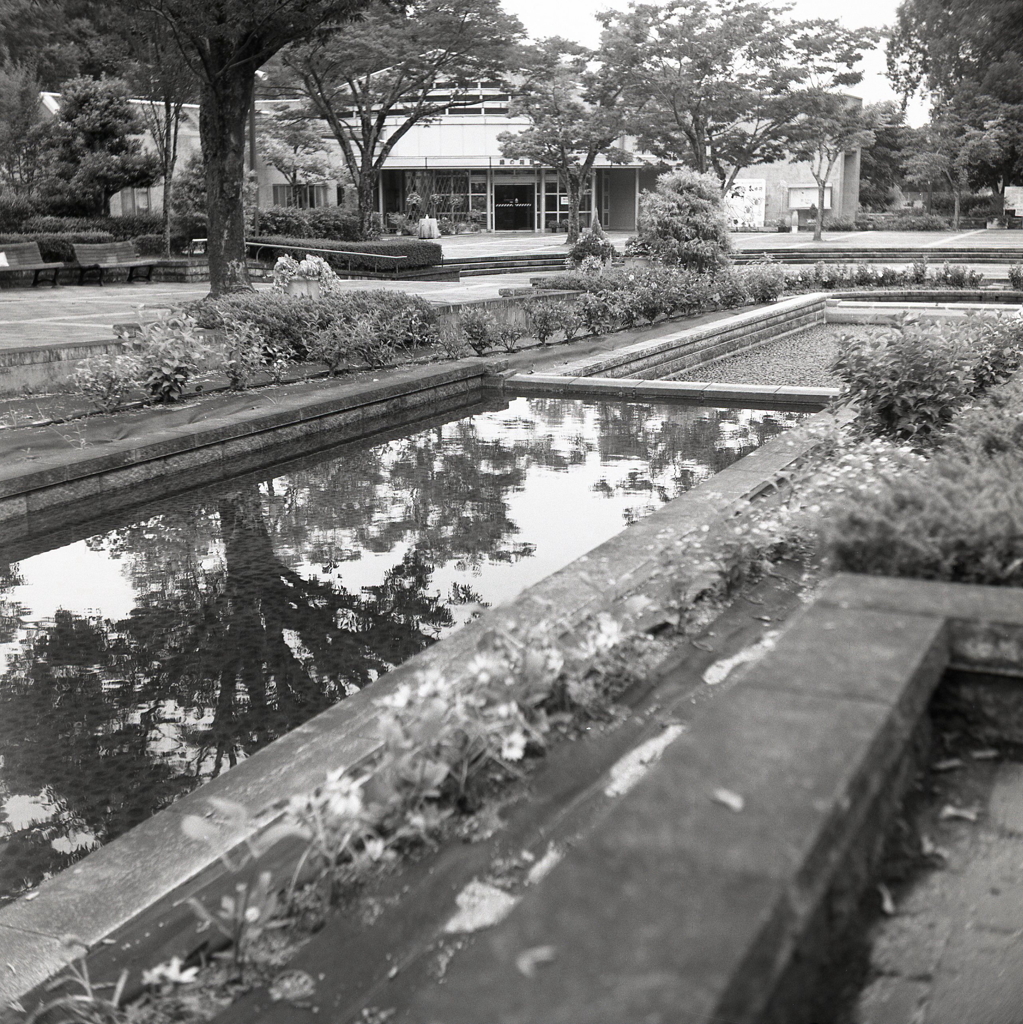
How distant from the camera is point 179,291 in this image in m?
20.9

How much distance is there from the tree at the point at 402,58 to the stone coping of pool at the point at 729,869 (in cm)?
2925

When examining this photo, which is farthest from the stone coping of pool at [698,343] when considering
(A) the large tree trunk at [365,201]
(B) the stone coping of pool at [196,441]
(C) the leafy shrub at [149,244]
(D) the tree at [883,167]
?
(D) the tree at [883,167]

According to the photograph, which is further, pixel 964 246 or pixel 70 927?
pixel 964 246

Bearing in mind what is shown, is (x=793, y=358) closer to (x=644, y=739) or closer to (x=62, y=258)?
(x=644, y=739)

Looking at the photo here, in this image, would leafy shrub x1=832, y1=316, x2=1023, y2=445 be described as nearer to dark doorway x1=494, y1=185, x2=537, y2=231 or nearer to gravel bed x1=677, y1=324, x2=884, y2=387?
gravel bed x1=677, y1=324, x2=884, y2=387

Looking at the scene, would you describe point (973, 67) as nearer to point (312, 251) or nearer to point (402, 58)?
point (402, 58)

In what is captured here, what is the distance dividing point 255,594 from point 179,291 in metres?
16.4

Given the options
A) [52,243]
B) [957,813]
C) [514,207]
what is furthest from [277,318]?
[514,207]

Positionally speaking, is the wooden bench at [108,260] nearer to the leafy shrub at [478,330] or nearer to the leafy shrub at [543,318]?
the leafy shrub at [543,318]

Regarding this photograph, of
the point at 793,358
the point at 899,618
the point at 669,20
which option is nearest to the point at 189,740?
the point at 899,618

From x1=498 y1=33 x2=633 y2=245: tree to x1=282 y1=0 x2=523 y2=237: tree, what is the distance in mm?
2568

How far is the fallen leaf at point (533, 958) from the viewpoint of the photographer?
1.34m

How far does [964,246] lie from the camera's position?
116 feet

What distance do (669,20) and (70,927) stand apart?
34.5 metres
